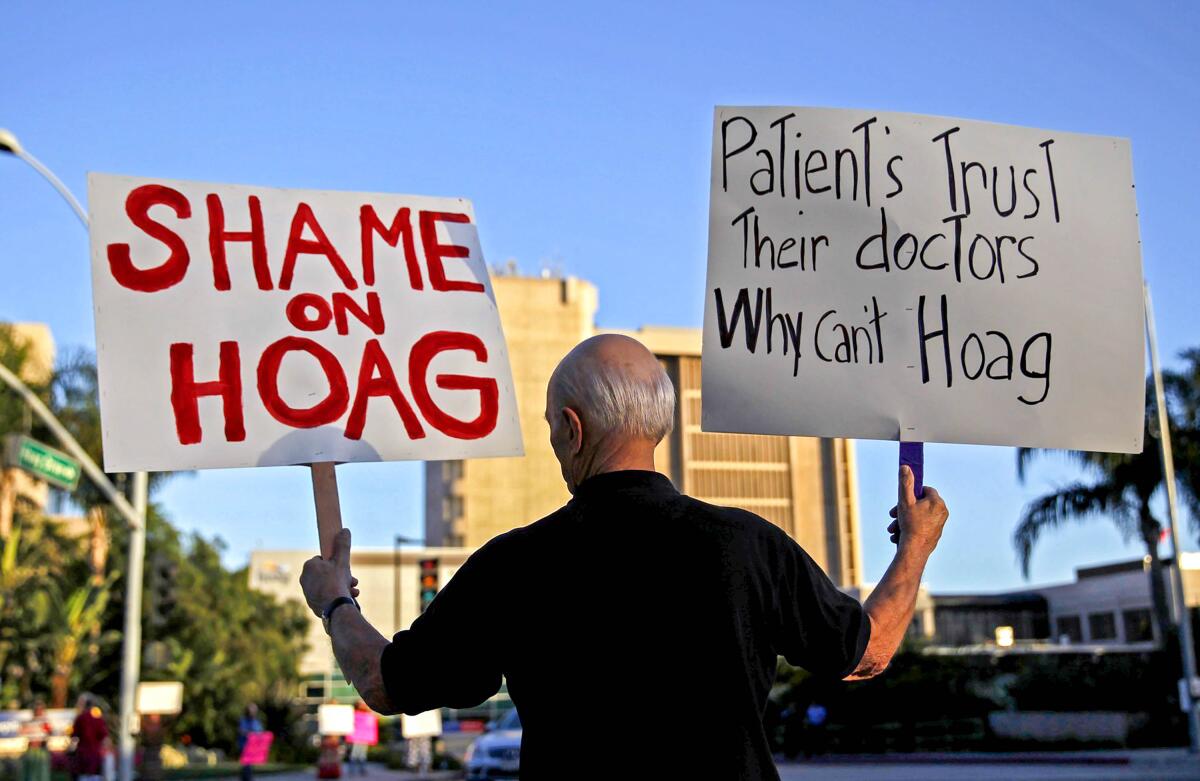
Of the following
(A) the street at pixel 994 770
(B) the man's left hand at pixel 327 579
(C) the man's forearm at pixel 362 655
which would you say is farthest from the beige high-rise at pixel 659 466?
(C) the man's forearm at pixel 362 655

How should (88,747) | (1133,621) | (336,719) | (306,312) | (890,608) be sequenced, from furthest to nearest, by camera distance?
(1133,621), (336,719), (88,747), (306,312), (890,608)

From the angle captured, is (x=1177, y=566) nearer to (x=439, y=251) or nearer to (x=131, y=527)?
(x=131, y=527)

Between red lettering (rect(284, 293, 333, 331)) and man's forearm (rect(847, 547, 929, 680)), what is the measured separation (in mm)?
1332

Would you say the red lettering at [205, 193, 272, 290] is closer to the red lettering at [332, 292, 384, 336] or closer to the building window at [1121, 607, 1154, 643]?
the red lettering at [332, 292, 384, 336]

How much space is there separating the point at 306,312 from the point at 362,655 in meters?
0.98

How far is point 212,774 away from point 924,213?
30393mm

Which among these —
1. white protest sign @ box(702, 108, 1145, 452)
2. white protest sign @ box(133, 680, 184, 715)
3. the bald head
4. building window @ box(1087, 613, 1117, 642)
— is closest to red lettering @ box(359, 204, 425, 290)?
white protest sign @ box(702, 108, 1145, 452)

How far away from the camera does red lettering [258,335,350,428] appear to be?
9.86 feet

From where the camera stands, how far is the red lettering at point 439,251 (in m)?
3.18

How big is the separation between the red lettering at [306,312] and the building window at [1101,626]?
237 ft

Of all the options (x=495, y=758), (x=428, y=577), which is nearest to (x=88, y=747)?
(x=495, y=758)

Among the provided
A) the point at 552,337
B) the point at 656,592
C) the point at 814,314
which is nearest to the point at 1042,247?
the point at 814,314

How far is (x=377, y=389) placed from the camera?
3.08m

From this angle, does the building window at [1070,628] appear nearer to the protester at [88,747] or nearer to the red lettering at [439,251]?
the protester at [88,747]
